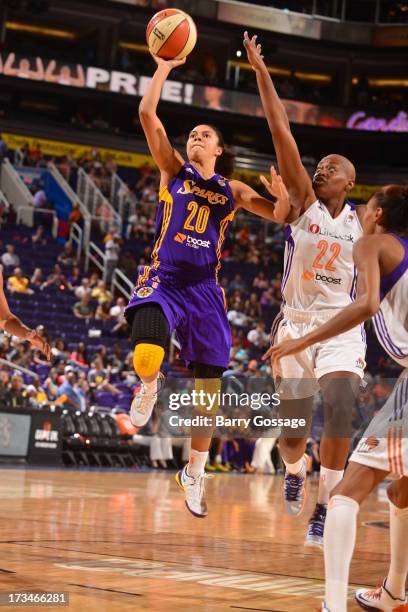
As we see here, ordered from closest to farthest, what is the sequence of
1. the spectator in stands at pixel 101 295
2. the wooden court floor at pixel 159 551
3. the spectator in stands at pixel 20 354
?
1. the wooden court floor at pixel 159 551
2. the spectator in stands at pixel 20 354
3. the spectator in stands at pixel 101 295

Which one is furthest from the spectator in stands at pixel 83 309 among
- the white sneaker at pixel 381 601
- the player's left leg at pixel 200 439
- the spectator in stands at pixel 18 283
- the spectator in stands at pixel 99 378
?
the white sneaker at pixel 381 601

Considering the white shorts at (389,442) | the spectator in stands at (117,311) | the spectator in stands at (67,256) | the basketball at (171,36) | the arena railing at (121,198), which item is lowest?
the white shorts at (389,442)

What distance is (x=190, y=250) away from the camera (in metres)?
7.33

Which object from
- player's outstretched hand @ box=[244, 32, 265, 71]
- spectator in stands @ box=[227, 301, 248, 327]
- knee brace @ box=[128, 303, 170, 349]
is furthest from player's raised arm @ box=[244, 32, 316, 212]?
spectator in stands @ box=[227, 301, 248, 327]

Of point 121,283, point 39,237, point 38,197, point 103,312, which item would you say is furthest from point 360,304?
point 38,197

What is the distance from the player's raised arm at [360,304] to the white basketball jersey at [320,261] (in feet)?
7.29

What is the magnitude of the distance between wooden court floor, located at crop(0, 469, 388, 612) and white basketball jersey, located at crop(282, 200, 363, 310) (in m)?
2.07

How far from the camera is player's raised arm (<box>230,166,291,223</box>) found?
688 centimetres

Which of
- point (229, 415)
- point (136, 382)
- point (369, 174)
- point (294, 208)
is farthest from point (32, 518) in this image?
point (369, 174)

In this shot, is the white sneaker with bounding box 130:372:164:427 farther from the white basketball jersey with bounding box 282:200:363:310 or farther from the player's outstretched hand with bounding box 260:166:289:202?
the player's outstretched hand with bounding box 260:166:289:202

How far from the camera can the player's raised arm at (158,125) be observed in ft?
23.5

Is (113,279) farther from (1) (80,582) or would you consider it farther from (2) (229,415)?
(1) (80,582)

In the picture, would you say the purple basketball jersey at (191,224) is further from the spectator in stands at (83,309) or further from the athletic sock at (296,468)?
the spectator in stands at (83,309)

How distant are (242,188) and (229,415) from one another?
16.3 ft
